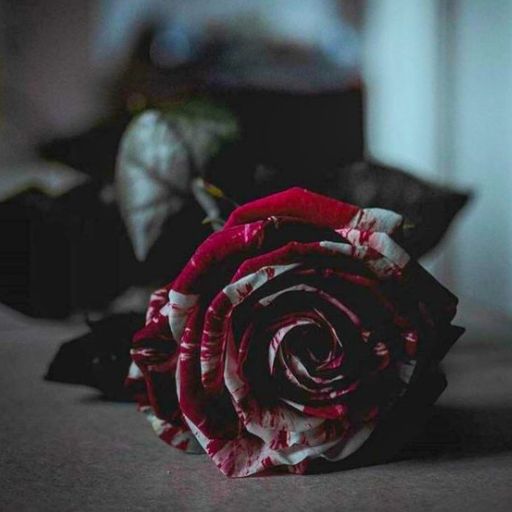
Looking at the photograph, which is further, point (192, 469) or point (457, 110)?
point (457, 110)

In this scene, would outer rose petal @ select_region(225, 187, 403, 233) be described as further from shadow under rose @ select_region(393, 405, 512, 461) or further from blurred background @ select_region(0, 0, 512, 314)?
blurred background @ select_region(0, 0, 512, 314)

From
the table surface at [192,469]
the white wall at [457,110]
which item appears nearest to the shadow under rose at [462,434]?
the table surface at [192,469]

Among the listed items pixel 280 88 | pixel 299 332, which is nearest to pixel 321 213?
pixel 299 332

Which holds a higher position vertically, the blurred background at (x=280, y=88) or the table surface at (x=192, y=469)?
the blurred background at (x=280, y=88)

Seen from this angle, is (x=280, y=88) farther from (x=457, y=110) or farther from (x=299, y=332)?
(x=299, y=332)

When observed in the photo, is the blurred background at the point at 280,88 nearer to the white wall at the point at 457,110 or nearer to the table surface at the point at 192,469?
the white wall at the point at 457,110

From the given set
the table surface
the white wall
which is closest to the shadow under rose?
the table surface

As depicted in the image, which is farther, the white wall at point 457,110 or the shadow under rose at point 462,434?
the white wall at point 457,110
